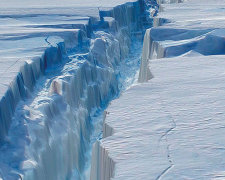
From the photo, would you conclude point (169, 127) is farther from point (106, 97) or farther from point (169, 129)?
point (106, 97)

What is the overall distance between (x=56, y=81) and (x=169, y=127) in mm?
1992

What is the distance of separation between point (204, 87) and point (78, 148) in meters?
1.47

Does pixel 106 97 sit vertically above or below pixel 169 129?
below

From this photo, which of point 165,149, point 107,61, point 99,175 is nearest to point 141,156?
point 165,149

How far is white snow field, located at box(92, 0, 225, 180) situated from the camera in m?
1.71

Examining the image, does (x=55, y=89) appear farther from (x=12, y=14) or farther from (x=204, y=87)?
(x=12, y=14)

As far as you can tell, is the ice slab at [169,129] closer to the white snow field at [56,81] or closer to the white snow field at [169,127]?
the white snow field at [169,127]

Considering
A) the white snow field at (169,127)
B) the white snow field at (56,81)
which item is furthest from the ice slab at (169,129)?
the white snow field at (56,81)

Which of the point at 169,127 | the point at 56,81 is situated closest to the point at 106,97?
the point at 56,81

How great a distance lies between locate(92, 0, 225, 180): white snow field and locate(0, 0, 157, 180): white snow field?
0.81m

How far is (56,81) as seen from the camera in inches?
154

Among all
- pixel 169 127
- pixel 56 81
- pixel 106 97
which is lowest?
pixel 106 97

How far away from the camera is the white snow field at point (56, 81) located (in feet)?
9.99

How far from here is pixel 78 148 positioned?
3.79m
